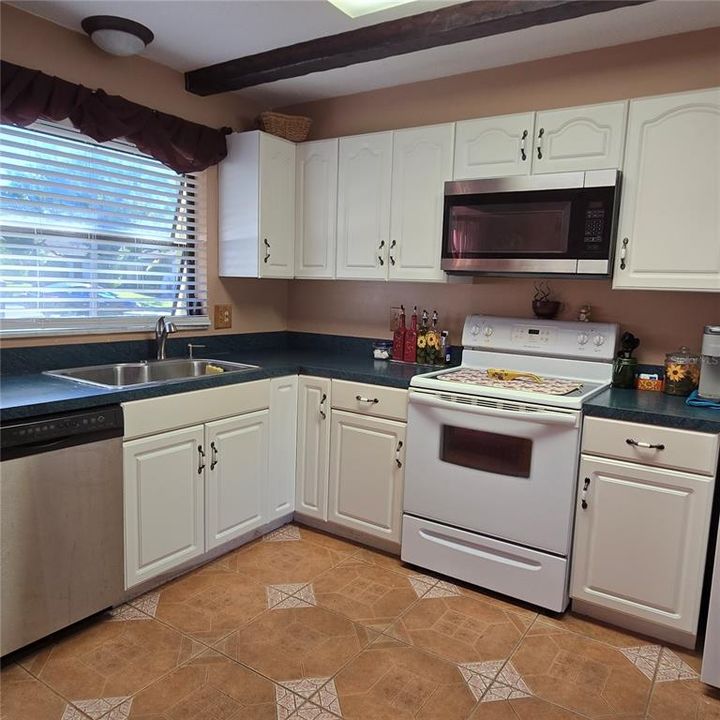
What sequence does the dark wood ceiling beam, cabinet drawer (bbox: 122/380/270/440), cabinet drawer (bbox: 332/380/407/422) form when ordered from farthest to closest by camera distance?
cabinet drawer (bbox: 332/380/407/422), cabinet drawer (bbox: 122/380/270/440), the dark wood ceiling beam

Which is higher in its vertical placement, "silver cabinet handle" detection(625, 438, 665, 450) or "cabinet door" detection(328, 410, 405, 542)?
"silver cabinet handle" detection(625, 438, 665, 450)

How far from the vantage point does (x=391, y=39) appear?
2342 mm

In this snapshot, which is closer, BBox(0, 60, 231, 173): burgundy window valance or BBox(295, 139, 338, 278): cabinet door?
BBox(0, 60, 231, 173): burgundy window valance

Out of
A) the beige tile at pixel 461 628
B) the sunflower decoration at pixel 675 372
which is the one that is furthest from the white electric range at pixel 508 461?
the sunflower decoration at pixel 675 372

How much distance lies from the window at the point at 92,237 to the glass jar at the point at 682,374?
91.3 inches

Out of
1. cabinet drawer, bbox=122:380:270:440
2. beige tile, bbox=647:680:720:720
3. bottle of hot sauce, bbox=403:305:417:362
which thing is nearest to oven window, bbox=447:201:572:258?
bottle of hot sauce, bbox=403:305:417:362

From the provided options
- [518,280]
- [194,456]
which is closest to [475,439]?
[518,280]

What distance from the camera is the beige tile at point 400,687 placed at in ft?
5.76

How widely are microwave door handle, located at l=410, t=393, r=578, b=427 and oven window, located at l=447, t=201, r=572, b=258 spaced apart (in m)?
0.70

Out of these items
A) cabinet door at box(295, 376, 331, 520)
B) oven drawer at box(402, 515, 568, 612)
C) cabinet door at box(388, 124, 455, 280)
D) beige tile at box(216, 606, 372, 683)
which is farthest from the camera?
cabinet door at box(295, 376, 331, 520)

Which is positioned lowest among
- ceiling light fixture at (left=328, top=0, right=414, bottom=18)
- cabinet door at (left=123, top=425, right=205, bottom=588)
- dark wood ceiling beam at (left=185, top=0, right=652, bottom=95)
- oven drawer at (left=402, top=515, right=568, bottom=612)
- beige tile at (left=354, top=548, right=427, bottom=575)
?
beige tile at (left=354, top=548, right=427, bottom=575)

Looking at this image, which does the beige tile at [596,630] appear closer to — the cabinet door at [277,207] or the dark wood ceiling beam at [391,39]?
the cabinet door at [277,207]

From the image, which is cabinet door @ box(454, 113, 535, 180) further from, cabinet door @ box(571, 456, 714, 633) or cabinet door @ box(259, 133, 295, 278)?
cabinet door @ box(571, 456, 714, 633)

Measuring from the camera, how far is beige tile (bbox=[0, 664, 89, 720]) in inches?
66.4
